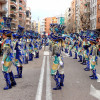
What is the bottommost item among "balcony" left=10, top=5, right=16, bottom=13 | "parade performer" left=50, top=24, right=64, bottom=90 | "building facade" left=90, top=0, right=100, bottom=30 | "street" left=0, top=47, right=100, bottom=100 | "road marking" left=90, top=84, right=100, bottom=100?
"road marking" left=90, top=84, right=100, bottom=100

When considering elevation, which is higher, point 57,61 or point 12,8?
point 12,8

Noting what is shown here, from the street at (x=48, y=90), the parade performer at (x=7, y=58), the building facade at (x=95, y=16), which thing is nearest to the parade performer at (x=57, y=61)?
the street at (x=48, y=90)

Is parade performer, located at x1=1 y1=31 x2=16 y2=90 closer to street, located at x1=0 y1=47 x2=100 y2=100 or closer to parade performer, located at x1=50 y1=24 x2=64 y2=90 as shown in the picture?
street, located at x1=0 y1=47 x2=100 y2=100

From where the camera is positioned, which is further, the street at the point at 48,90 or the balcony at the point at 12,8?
the balcony at the point at 12,8

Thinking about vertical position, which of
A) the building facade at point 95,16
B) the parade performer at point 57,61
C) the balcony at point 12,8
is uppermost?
the balcony at point 12,8

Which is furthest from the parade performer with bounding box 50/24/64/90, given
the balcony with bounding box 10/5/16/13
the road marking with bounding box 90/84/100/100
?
the balcony with bounding box 10/5/16/13

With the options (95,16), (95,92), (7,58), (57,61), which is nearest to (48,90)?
(57,61)

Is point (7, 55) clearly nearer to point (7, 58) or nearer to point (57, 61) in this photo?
point (7, 58)

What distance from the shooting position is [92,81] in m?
8.06

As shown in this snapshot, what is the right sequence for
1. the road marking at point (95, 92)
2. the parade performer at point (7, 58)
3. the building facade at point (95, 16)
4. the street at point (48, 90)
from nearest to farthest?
the street at point (48, 90)
the road marking at point (95, 92)
the parade performer at point (7, 58)
the building facade at point (95, 16)

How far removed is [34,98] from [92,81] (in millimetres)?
3150

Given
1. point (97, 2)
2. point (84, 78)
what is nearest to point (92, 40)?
point (84, 78)

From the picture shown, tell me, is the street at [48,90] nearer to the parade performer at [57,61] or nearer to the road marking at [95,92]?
the road marking at [95,92]

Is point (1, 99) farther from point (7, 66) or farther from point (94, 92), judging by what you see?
point (94, 92)
